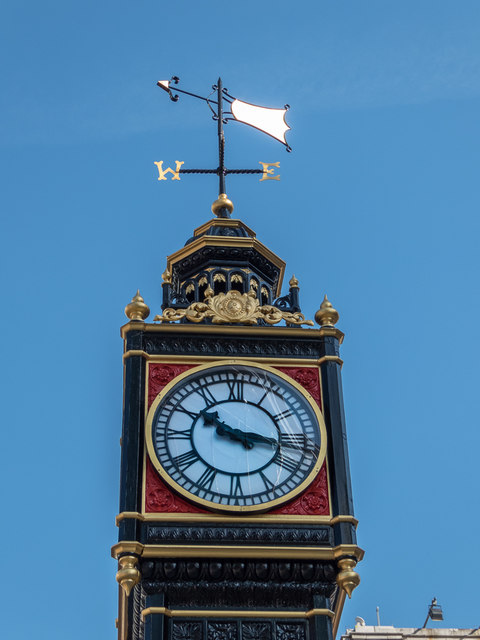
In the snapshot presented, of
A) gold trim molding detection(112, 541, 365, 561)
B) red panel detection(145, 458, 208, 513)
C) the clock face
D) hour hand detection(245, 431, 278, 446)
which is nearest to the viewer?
gold trim molding detection(112, 541, 365, 561)

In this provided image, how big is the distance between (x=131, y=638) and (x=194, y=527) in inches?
82.1

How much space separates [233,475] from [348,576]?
2.48 metres

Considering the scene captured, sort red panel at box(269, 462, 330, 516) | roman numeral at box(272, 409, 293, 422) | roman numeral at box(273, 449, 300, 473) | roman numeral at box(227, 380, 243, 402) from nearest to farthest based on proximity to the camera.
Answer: red panel at box(269, 462, 330, 516), roman numeral at box(273, 449, 300, 473), roman numeral at box(272, 409, 293, 422), roman numeral at box(227, 380, 243, 402)

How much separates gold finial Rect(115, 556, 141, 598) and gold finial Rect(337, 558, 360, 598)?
9.93ft

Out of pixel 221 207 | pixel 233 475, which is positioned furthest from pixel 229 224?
pixel 233 475

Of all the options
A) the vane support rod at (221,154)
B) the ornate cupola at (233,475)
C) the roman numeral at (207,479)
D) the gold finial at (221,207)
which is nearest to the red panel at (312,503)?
the ornate cupola at (233,475)

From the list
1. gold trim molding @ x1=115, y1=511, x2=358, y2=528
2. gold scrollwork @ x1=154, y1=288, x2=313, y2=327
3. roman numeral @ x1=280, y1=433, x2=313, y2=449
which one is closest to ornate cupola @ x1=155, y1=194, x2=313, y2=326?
gold scrollwork @ x1=154, y1=288, x2=313, y2=327

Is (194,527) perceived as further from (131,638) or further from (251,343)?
(251,343)

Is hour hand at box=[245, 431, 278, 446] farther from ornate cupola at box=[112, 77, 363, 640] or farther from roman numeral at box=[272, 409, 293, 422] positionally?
roman numeral at box=[272, 409, 293, 422]

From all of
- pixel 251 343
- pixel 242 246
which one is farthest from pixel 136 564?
pixel 242 246

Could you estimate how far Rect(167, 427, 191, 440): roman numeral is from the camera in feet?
85.4

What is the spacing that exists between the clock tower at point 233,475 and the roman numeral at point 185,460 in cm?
3

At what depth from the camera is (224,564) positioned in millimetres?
24656

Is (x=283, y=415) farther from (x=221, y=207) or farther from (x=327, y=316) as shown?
(x=221, y=207)
